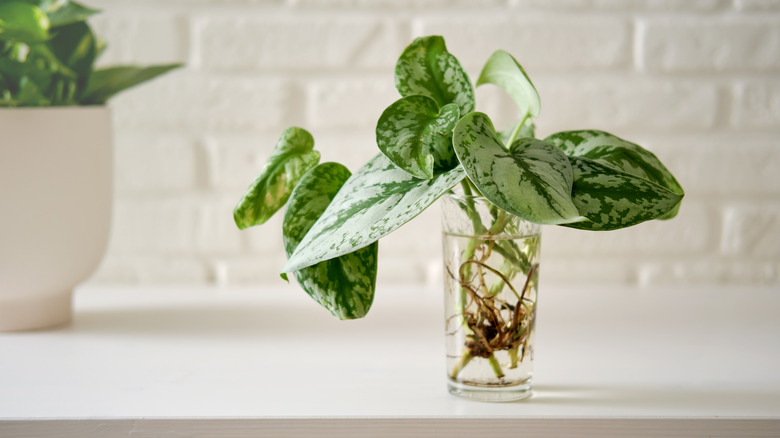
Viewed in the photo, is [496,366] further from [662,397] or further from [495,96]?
[495,96]

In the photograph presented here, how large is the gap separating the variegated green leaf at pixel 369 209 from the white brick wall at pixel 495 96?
52 centimetres

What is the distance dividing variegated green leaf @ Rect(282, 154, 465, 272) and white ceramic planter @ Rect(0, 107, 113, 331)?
0.38m

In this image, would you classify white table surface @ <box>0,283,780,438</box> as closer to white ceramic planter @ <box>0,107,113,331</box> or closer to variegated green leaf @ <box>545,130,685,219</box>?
white ceramic planter @ <box>0,107,113,331</box>

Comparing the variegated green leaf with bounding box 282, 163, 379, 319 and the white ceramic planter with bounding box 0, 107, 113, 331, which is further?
the white ceramic planter with bounding box 0, 107, 113, 331

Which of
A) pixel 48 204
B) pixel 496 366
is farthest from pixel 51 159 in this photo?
pixel 496 366

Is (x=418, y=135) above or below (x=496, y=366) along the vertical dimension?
above

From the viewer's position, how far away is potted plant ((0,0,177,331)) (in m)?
0.70

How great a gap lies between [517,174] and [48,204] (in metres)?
0.52

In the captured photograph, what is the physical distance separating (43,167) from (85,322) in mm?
179

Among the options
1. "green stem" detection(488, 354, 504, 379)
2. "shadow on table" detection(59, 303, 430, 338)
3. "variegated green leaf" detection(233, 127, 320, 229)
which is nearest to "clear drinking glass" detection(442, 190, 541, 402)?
"green stem" detection(488, 354, 504, 379)

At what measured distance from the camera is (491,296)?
0.52m

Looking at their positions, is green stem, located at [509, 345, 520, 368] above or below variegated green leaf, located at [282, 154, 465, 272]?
below

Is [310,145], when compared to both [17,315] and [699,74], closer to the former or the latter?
[17,315]

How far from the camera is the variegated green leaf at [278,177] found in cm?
55
